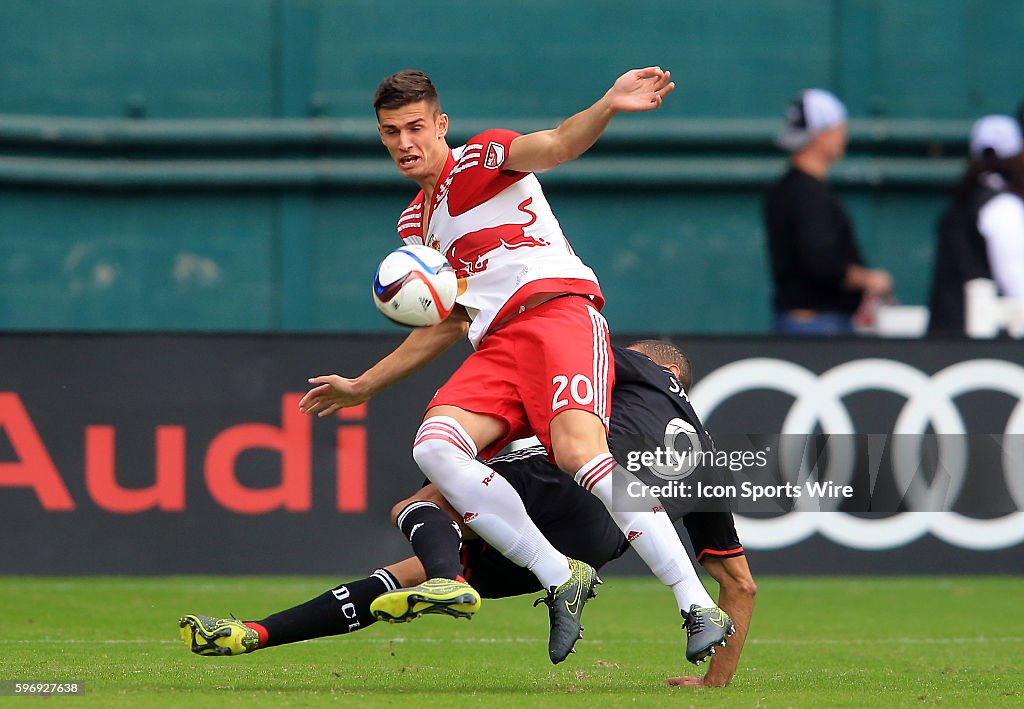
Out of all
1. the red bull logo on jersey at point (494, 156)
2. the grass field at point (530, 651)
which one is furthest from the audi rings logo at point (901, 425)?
the red bull logo on jersey at point (494, 156)

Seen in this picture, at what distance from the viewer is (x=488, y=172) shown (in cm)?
548

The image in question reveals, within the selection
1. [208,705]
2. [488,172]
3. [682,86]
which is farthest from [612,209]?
[208,705]

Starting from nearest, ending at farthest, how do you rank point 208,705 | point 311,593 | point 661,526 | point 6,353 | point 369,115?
point 208,705 → point 661,526 → point 311,593 → point 6,353 → point 369,115

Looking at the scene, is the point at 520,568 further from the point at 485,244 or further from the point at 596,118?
the point at 596,118

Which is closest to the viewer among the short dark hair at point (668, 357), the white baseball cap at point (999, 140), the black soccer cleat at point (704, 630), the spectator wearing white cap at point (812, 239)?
the black soccer cleat at point (704, 630)

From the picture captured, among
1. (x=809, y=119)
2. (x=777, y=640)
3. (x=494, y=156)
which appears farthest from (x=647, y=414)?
(x=809, y=119)

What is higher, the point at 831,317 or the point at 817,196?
the point at 817,196

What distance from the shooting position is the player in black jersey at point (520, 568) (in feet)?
16.6

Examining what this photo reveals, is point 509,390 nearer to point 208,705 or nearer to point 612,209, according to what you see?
point 208,705

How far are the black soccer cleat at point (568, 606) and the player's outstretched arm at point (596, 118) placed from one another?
1.34m

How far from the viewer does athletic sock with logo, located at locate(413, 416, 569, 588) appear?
521 centimetres

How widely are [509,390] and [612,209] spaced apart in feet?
26.4

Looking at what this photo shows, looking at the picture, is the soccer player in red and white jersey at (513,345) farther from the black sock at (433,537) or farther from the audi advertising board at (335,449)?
the audi advertising board at (335,449)

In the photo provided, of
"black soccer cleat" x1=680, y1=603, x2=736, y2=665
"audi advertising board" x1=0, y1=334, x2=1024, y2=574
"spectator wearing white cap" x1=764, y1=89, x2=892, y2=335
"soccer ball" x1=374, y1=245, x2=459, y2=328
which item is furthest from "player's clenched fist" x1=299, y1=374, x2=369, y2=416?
"spectator wearing white cap" x1=764, y1=89, x2=892, y2=335
